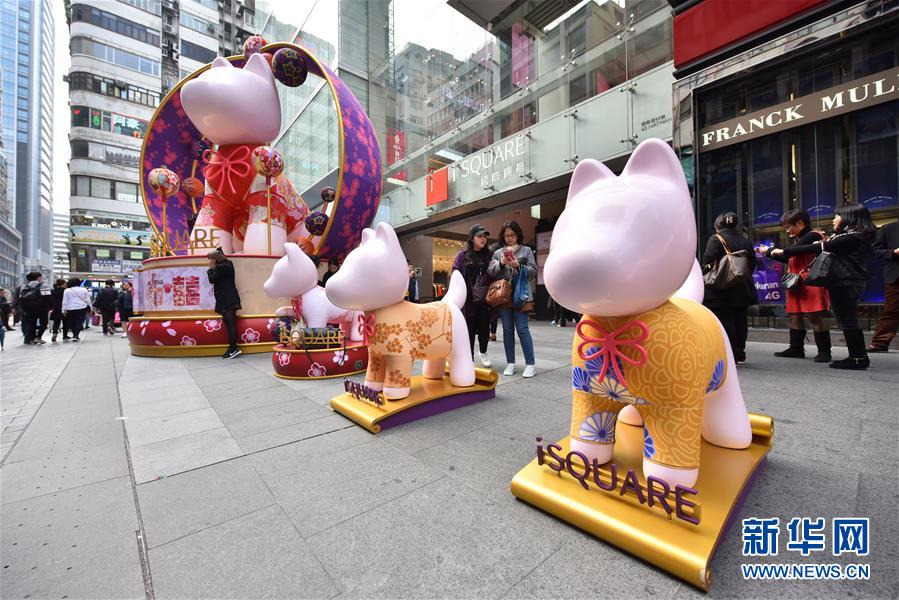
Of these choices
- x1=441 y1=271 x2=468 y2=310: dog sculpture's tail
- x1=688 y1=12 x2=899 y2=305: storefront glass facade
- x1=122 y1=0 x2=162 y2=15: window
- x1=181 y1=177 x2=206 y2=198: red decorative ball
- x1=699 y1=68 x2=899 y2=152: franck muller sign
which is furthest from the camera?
x1=122 y1=0 x2=162 y2=15: window

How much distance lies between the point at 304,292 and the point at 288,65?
4.12m

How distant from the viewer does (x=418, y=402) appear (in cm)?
248

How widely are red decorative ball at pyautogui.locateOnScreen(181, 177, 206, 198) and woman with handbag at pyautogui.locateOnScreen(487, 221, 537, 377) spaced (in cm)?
653

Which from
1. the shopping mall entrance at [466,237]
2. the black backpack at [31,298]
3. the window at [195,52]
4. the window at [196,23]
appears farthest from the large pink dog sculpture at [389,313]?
the window at [196,23]

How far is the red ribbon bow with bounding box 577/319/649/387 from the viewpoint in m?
1.25

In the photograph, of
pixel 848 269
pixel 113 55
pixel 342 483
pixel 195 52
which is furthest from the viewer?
pixel 195 52

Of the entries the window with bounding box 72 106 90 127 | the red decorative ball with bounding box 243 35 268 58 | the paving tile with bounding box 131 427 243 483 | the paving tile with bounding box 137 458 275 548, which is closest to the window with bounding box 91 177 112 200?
the window with bounding box 72 106 90 127

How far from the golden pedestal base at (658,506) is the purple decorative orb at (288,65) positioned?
6.44m

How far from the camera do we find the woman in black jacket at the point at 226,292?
5168 mm

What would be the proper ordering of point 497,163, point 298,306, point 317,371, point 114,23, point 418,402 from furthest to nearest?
point 114,23, point 497,163, point 298,306, point 317,371, point 418,402

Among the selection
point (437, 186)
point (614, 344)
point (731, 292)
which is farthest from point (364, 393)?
point (437, 186)

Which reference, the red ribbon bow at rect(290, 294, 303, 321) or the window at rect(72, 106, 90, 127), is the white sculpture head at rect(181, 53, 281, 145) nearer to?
the red ribbon bow at rect(290, 294, 303, 321)

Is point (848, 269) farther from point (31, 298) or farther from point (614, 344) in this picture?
point (31, 298)

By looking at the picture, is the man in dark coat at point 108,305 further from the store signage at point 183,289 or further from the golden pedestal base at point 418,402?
the golden pedestal base at point 418,402
